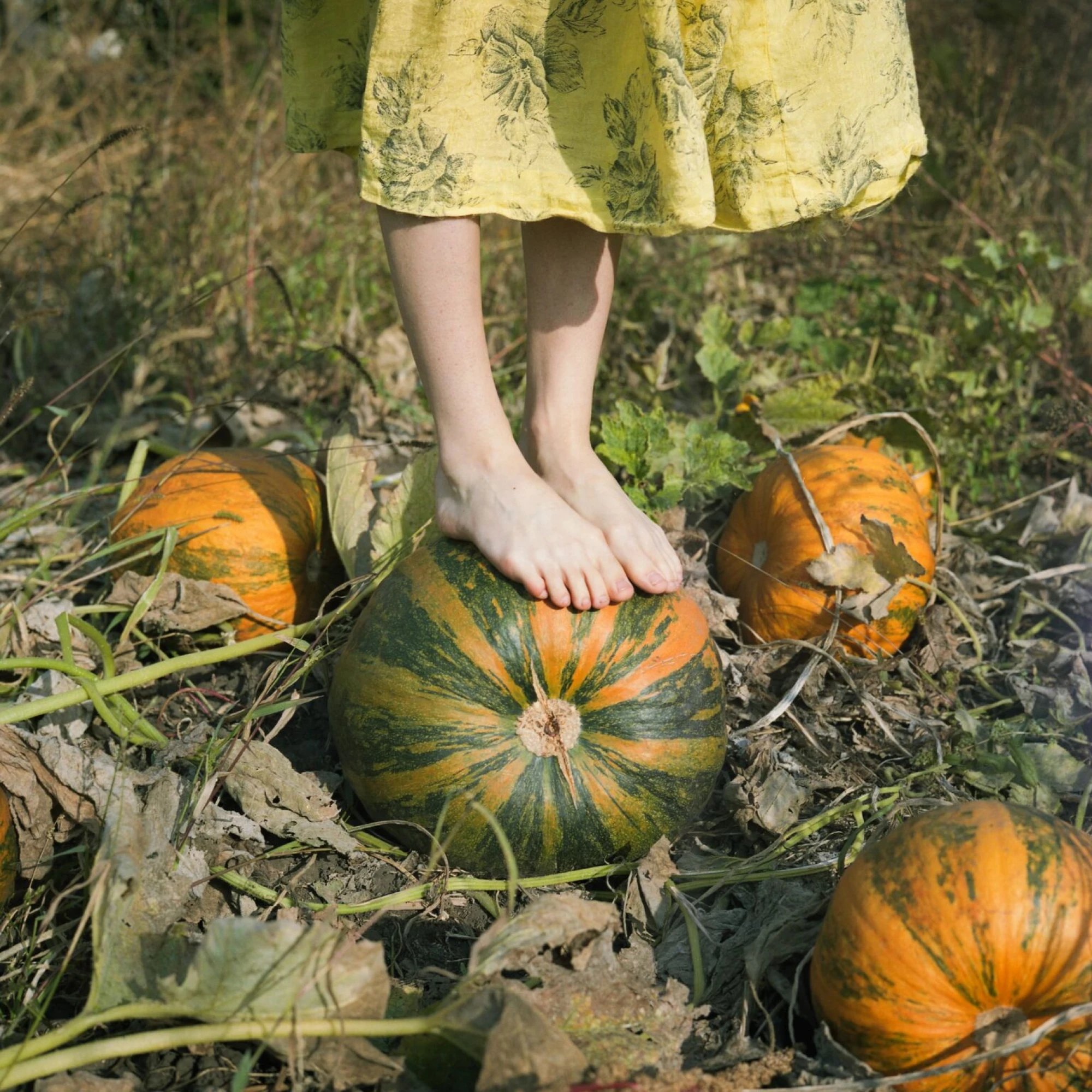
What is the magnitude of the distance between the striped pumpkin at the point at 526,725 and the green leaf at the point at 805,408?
113 cm

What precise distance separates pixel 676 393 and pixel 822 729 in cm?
164

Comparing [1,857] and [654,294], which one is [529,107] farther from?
[654,294]

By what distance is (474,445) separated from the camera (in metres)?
1.97

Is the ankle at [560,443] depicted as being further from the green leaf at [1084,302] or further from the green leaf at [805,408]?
the green leaf at [1084,302]

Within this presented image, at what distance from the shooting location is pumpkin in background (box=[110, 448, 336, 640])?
Answer: 2.33 metres

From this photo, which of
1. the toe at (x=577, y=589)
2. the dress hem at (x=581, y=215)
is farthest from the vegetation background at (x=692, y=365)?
the toe at (x=577, y=589)

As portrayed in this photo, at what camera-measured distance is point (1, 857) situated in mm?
1625

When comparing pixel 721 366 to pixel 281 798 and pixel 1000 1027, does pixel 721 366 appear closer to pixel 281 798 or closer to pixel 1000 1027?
pixel 281 798

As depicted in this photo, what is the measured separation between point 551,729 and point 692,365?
209cm

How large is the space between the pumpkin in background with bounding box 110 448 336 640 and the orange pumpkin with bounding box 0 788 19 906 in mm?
721

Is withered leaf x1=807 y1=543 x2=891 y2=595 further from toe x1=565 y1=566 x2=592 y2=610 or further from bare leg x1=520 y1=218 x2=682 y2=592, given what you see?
toe x1=565 y1=566 x2=592 y2=610

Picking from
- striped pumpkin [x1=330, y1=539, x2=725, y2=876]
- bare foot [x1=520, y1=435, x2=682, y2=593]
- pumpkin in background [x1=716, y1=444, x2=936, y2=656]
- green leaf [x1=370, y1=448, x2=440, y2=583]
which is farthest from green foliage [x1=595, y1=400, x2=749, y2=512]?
striped pumpkin [x1=330, y1=539, x2=725, y2=876]

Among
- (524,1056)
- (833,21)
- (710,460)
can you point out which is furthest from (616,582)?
(833,21)

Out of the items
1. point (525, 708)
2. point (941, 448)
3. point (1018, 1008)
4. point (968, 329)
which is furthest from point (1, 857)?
point (968, 329)
